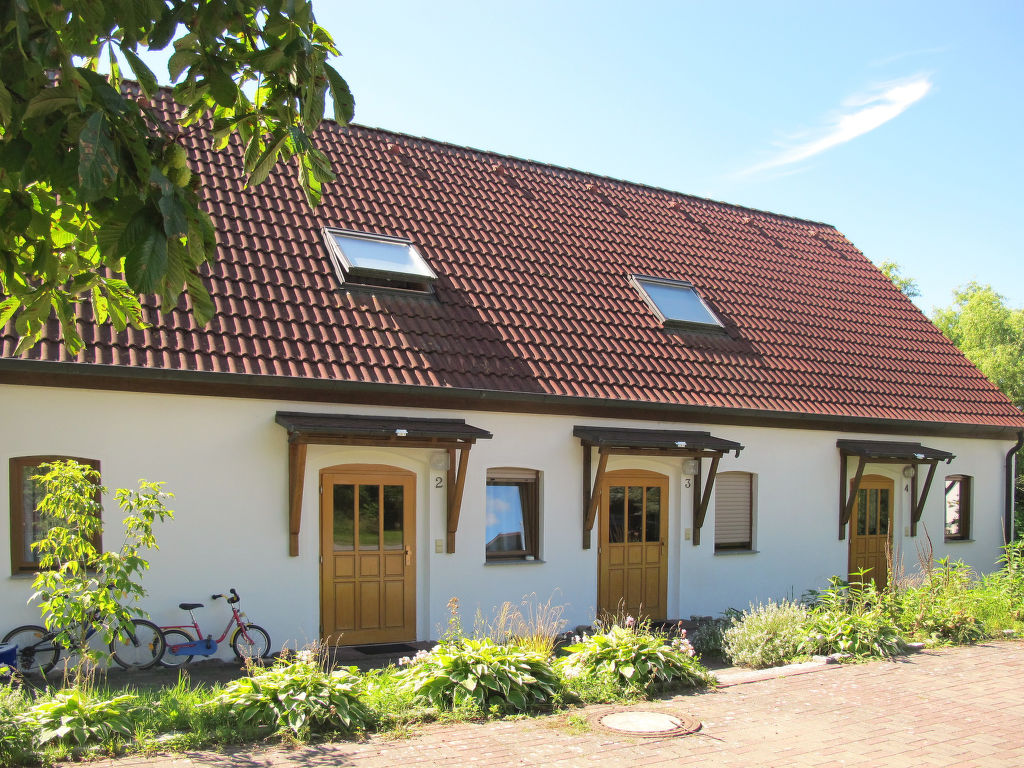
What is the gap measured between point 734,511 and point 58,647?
953cm

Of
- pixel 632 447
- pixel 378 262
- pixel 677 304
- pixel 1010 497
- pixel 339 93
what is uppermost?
pixel 378 262

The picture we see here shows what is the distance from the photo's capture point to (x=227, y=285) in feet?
36.0

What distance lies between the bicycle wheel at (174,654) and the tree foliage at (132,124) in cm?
587

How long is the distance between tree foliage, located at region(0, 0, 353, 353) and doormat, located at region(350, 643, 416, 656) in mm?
7179

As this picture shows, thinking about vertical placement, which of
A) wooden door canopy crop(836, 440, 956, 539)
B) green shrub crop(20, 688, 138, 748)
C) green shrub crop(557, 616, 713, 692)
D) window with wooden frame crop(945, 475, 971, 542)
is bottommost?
green shrub crop(557, 616, 713, 692)

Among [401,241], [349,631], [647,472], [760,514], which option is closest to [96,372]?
[349,631]

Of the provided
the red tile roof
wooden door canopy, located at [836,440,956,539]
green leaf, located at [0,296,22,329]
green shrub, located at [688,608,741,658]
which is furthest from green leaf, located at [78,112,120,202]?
Answer: wooden door canopy, located at [836,440,956,539]

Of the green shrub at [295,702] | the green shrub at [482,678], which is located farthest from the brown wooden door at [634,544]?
the green shrub at [295,702]

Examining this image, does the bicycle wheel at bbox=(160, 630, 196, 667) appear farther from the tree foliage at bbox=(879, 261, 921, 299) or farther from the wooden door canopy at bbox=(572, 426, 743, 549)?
the tree foliage at bbox=(879, 261, 921, 299)

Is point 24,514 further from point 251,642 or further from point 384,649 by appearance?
point 384,649

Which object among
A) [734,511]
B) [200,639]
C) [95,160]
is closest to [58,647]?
[200,639]

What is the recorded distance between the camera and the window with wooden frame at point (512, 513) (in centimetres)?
1198

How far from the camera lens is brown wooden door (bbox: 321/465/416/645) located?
10.8m

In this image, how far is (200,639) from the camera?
31.0 feet
